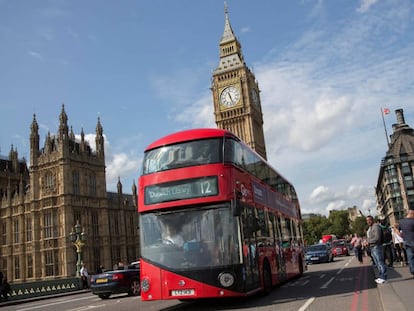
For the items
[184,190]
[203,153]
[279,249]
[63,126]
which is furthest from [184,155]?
[63,126]

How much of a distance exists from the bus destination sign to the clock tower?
73.3m

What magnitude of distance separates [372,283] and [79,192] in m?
39.4

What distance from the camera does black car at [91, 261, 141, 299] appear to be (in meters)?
17.2

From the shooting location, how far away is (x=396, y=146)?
91.0m

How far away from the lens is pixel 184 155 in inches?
418

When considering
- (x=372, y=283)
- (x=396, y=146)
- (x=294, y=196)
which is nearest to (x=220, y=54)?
(x=396, y=146)

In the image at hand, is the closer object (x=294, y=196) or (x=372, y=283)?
(x=372, y=283)

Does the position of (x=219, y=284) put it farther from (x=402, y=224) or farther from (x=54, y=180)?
(x=54, y=180)

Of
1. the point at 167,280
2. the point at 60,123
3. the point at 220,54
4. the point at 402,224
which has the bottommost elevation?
the point at 167,280

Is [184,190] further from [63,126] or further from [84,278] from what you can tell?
[63,126]

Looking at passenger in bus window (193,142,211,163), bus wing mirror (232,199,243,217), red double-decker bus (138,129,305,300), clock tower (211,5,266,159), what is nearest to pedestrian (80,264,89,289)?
red double-decker bus (138,129,305,300)

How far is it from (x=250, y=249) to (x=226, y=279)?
1.25 m

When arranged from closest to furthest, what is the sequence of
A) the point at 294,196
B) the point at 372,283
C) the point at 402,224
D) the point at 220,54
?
the point at 402,224, the point at 372,283, the point at 294,196, the point at 220,54

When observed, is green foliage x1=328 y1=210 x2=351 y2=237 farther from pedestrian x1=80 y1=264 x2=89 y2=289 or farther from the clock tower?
pedestrian x1=80 y1=264 x2=89 y2=289
